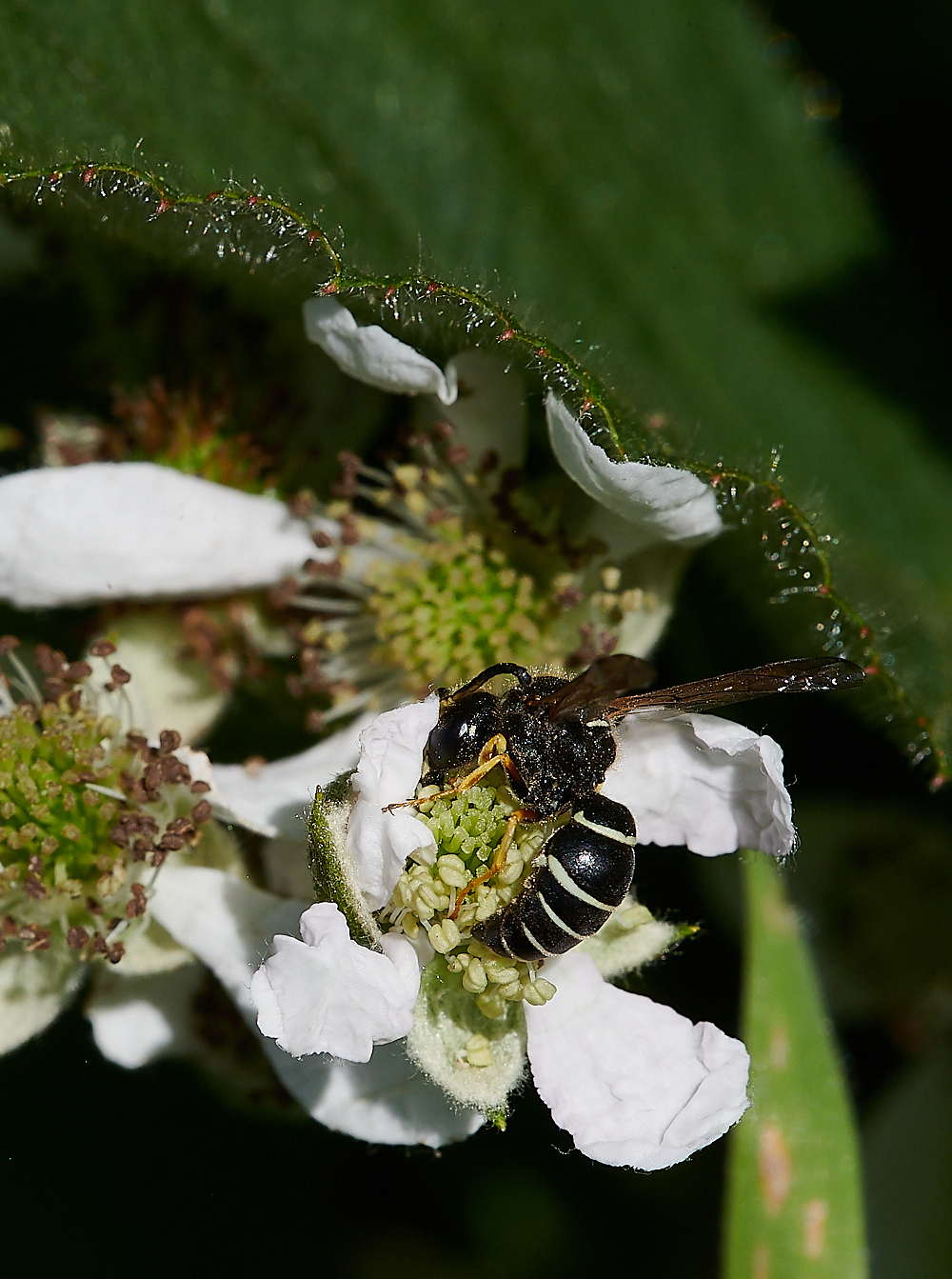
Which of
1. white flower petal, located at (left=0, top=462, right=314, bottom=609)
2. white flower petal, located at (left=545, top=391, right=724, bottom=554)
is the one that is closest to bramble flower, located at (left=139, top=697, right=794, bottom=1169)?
white flower petal, located at (left=545, top=391, right=724, bottom=554)

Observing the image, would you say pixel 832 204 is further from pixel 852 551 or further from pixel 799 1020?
pixel 799 1020

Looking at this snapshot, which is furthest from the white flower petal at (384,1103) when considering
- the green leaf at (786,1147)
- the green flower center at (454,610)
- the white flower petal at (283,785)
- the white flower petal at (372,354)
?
the white flower petal at (372,354)

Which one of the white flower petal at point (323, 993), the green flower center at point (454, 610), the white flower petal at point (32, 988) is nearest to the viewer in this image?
the white flower petal at point (323, 993)

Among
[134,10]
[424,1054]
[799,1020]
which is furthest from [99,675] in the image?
[799,1020]

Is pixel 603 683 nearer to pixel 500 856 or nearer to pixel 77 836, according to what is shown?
pixel 500 856

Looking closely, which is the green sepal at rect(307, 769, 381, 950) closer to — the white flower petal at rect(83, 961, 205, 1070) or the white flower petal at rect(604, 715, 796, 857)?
the white flower petal at rect(604, 715, 796, 857)

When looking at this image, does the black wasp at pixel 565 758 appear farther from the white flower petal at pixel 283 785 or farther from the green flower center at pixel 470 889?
the white flower petal at pixel 283 785
